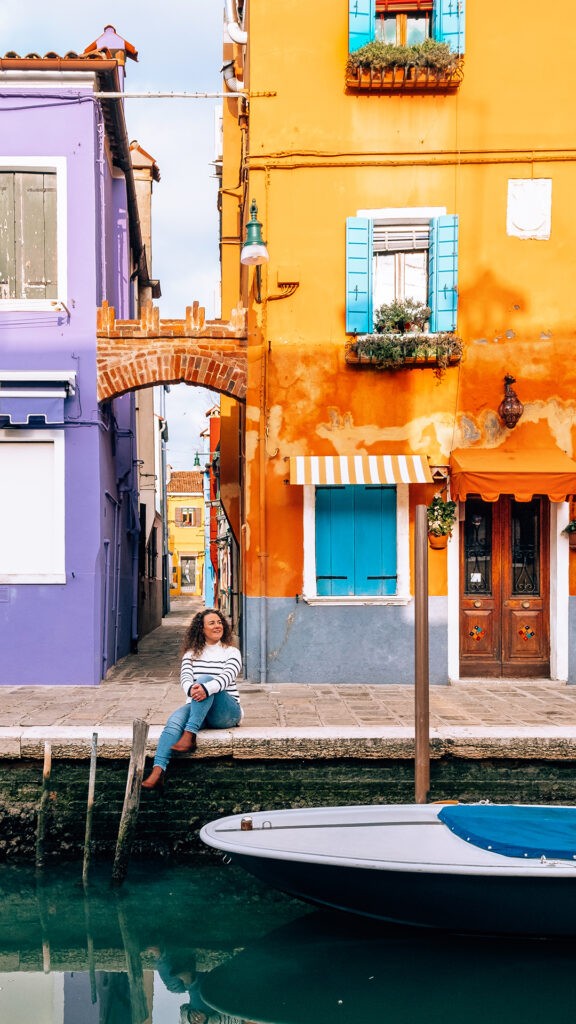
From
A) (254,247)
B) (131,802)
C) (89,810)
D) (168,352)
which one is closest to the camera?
(131,802)

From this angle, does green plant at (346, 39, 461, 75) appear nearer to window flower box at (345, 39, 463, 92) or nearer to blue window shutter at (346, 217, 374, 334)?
window flower box at (345, 39, 463, 92)

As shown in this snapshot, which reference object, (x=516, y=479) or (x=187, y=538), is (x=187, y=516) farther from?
(x=516, y=479)

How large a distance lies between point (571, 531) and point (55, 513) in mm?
5765

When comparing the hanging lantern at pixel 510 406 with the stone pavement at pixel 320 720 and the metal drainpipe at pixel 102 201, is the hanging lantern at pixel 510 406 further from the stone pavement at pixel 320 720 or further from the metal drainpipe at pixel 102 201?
the metal drainpipe at pixel 102 201

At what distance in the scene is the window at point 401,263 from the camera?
10.4 metres

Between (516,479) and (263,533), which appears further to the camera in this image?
(263,533)

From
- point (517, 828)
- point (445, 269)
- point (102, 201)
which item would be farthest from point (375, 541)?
point (102, 201)

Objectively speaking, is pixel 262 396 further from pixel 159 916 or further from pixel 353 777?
pixel 159 916

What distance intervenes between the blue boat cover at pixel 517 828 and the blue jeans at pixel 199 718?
2089 millimetres

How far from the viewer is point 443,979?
6172 mm

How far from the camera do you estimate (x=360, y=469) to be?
10055mm

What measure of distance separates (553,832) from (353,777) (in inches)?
79.5

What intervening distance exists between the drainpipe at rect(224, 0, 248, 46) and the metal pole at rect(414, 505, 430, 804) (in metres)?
7.50

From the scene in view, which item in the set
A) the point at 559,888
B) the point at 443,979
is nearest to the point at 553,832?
the point at 559,888
